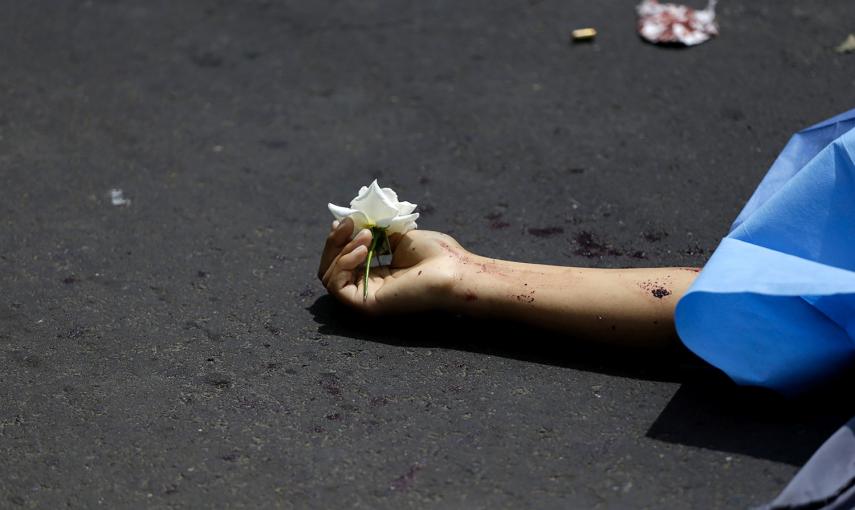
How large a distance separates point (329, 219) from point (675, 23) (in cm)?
179

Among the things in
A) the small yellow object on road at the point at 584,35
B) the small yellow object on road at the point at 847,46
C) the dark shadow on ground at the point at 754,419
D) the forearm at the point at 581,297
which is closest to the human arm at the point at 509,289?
the forearm at the point at 581,297

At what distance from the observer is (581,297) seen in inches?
92.9

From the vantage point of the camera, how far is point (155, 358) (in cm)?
252

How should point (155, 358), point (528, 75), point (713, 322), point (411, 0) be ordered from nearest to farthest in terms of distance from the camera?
1. point (713, 322)
2. point (155, 358)
3. point (528, 75)
4. point (411, 0)

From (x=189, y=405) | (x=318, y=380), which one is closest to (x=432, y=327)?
(x=318, y=380)

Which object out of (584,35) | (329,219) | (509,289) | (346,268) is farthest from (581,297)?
(584,35)

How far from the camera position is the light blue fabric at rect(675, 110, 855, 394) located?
200 centimetres

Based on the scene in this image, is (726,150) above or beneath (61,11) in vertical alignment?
beneath

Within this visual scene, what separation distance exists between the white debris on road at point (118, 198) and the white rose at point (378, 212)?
1.04m

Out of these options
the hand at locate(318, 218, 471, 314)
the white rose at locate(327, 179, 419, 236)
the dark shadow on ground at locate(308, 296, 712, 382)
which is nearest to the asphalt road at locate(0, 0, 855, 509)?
the dark shadow on ground at locate(308, 296, 712, 382)

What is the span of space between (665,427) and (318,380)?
80 centimetres

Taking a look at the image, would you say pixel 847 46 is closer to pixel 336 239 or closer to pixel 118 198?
pixel 336 239

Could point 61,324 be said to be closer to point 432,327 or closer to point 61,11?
point 432,327

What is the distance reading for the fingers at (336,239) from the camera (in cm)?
253
